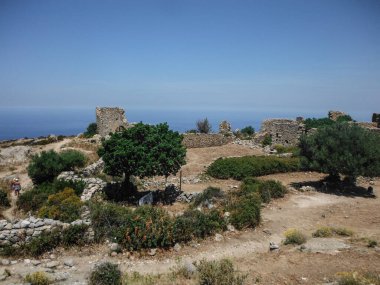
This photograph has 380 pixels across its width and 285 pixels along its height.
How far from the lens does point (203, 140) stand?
39.3m

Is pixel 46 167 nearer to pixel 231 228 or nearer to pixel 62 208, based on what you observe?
pixel 62 208

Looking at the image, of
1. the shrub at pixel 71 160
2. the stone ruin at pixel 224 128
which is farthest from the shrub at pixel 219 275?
the stone ruin at pixel 224 128

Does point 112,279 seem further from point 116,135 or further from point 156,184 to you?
point 156,184

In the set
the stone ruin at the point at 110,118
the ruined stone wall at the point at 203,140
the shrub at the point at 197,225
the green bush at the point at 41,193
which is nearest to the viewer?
the shrub at the point at 197,225

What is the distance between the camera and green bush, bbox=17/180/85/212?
18.6 meters

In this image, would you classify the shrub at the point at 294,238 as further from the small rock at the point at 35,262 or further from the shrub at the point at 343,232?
the small rock at the point at 35,262

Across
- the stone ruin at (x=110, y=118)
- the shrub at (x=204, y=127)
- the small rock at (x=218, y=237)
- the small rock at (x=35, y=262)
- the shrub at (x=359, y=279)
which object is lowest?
the small rock at (x=35, y=262)

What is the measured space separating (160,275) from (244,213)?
583 cm

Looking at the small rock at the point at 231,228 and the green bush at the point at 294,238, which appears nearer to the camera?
the green bush at the point at 294,238

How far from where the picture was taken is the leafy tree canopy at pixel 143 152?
19.9 metres

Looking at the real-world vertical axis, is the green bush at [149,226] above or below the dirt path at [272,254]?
above

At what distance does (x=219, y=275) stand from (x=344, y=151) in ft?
49.7

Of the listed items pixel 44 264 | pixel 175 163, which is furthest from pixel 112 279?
pixel 175 163

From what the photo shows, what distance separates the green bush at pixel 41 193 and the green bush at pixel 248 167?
33.5 feet
